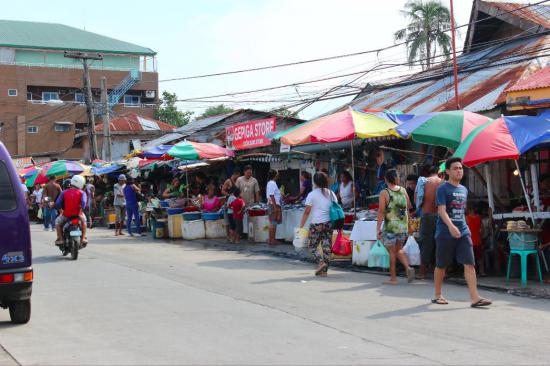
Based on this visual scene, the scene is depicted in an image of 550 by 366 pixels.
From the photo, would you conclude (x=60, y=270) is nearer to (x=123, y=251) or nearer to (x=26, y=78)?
(x=123, y=251)

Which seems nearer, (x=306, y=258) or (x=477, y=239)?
(x=477, y=239)

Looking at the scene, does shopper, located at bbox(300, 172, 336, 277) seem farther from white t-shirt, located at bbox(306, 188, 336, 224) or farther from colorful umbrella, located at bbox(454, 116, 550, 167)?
colorful umbrella, located at bbox(454, 116, 550, 167)

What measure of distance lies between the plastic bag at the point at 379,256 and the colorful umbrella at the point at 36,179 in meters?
21.7

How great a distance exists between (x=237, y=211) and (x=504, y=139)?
29.9 ft

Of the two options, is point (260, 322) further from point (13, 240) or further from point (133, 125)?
point (133, 125)

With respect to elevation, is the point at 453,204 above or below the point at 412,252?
above

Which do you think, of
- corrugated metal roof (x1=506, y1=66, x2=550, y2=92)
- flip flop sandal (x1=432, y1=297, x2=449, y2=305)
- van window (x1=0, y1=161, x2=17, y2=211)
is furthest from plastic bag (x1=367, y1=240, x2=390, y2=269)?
van window (x1=0, y1=161, x2=17, y2=211)

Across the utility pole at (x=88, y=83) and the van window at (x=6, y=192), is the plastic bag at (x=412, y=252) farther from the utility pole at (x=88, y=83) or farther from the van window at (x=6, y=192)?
the utility pole at (x=88, y=83)

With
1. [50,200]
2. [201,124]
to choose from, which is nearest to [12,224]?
[50,200]

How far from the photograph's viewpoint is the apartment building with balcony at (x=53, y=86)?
62.7m

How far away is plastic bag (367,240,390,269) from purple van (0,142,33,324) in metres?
6.85

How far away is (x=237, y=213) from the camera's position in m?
18.5

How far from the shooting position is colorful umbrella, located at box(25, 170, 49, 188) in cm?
3155

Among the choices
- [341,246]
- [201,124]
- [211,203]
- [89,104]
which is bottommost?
[341,246]
